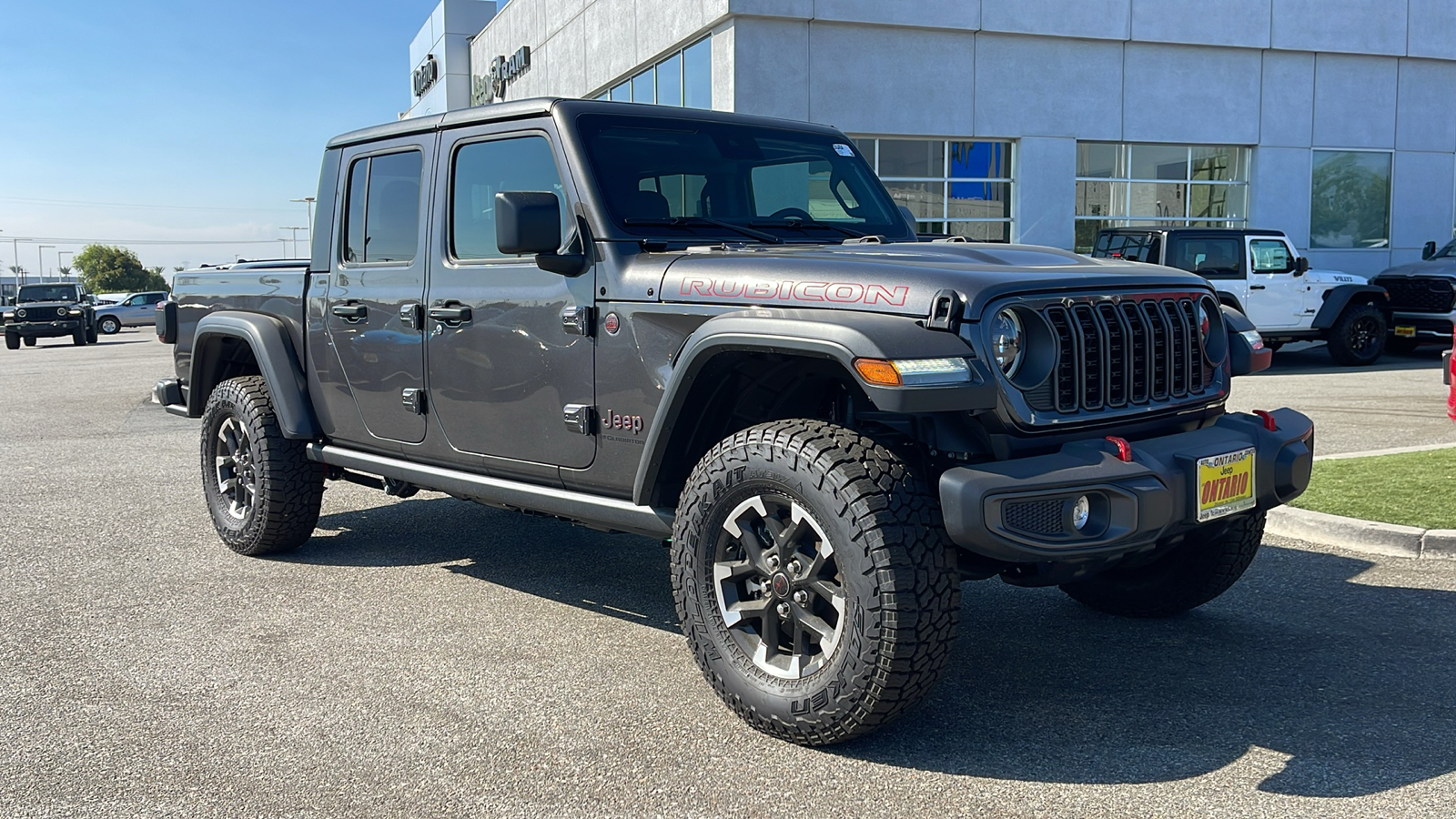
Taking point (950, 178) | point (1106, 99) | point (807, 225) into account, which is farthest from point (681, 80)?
point (807, 225)

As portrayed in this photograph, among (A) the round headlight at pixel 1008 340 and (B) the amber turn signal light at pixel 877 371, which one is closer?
(B) the amber turn signal light at pixel 877 371

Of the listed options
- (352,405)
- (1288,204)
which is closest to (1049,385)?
(352,405)

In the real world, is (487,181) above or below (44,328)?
above

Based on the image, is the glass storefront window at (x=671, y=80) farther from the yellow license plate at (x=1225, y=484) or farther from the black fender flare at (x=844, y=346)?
the yellow license plate at (x=1225, y=484)

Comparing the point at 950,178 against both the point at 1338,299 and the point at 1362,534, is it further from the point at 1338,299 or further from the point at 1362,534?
the point at 1362,534

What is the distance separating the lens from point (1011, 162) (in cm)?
2167

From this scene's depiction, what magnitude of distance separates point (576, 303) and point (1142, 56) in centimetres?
2002

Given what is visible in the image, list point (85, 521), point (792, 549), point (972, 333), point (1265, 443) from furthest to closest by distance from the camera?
point (85, 521) → point (1265, 443) → point (792, 549) → point (972, 333)

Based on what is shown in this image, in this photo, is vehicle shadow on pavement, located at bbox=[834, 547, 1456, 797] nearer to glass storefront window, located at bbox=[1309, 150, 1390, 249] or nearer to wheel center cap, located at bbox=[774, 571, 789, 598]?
wheel center cap, located at bbox=[774, 571, 789, 598]

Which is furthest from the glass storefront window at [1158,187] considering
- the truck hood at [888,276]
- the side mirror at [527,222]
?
the side mirror at [527,222]

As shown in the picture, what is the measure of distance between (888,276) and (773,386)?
723 mm

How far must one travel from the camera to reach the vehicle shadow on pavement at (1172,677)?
11.5 feet

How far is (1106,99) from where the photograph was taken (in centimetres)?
2169

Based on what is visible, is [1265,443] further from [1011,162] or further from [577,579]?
[1011,162]
